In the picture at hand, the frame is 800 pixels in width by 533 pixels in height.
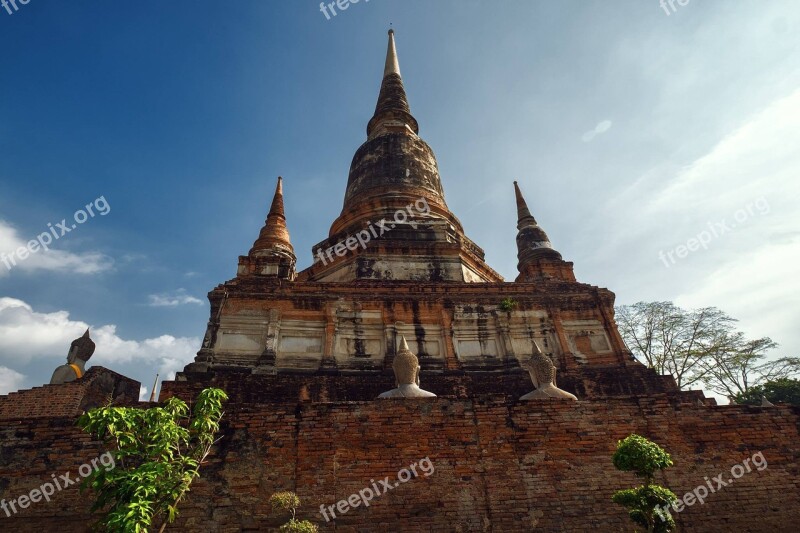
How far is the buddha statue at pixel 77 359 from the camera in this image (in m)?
14.7

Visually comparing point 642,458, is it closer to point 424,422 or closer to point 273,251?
point 424,422

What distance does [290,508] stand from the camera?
7.41 m

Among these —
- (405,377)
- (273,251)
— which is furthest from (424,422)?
(273,251)

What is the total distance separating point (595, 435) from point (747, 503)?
266cm

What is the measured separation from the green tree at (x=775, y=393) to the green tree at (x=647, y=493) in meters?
19.8

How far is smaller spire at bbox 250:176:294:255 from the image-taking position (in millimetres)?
17750

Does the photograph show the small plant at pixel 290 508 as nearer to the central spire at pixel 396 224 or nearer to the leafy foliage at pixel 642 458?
the leafy foliage at pixel 642 458

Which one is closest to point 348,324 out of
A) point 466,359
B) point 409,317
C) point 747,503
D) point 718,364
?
point 409,317

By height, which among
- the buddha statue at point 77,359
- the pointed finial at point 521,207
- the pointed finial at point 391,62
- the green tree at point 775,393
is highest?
the pointed finial at point 391,62

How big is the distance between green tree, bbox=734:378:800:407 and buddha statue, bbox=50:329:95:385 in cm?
2681

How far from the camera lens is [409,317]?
14172 mm

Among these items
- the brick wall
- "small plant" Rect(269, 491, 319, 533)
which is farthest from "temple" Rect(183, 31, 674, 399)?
"small plant" Rect(269, 491, 319, 533)

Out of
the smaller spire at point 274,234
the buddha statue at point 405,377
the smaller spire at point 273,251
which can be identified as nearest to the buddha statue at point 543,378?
the buddha statue at point 405,377

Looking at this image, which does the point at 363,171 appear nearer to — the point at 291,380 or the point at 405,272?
the point at 405,272
